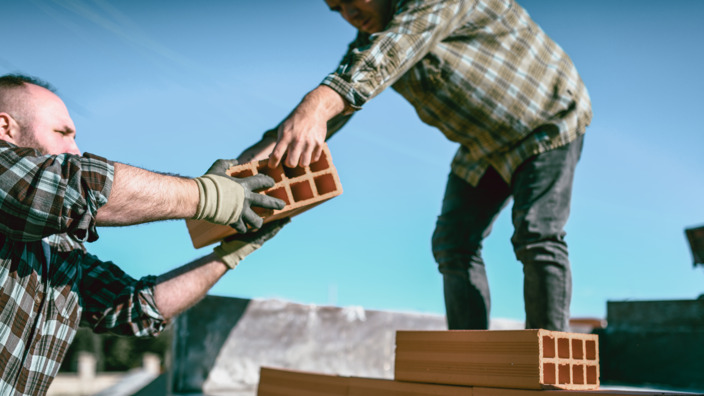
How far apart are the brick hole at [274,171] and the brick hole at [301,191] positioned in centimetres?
6

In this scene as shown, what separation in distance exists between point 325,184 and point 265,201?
29 centimetres

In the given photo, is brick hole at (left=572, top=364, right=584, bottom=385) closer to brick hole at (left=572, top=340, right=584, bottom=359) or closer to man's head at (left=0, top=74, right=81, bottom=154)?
brick hole at (left=572, top=340, right=584, bottom=359)

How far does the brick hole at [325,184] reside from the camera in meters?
1.99

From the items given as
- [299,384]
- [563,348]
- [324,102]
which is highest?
[324,102]

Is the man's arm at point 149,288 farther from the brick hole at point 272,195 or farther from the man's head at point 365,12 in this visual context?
the man's head at point 365,12

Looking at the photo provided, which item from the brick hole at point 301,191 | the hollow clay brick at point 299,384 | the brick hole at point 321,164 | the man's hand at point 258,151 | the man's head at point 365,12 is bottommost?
the hollow clay brick at point 299,384

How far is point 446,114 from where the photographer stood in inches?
99.0

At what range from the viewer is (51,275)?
1807mm

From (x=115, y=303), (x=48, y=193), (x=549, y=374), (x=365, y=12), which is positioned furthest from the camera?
(x=365, y=12)

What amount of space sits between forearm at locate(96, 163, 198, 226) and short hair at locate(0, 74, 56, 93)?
798mm

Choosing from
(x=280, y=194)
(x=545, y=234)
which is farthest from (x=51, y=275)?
(x=545, y=234)

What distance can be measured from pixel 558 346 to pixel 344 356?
2453 mm

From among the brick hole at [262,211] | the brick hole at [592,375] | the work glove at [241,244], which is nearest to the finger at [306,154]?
the brick hole at [262,211]

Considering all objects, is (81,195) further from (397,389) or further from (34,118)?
(397,389)
